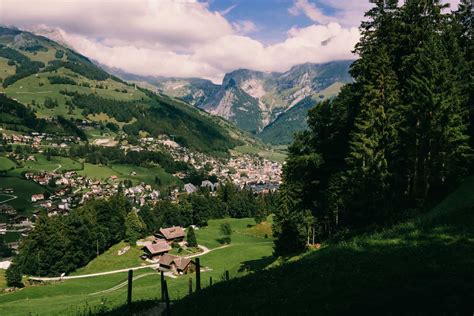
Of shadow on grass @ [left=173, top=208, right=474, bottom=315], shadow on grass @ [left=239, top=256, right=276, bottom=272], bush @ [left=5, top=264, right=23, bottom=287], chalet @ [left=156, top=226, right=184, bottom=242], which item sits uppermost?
shadow on grass @ [left=173, top=208, right=474, bottom=315]

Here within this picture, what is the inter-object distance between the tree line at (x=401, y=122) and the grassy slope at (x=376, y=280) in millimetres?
15981

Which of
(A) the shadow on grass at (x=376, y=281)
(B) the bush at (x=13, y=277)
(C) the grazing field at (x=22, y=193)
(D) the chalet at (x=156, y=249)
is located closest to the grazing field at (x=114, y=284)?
(D) the chalet at (x=156, y=249)

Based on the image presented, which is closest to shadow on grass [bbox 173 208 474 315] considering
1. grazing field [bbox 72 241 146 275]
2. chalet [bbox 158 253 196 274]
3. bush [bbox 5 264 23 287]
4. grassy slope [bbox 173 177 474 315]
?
grassy slope [bbox 173 177 474 315]

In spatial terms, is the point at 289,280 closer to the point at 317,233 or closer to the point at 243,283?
the point at 243,283

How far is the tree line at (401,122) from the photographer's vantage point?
41.7 meters

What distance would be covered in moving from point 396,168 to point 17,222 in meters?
162

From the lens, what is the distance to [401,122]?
4384cm

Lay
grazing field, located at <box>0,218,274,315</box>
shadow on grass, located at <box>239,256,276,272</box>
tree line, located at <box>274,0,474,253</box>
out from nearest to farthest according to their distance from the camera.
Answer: tree line, located at <box>274,0,474,253</box>, grazing field, located at <box>0,218,274,315</box>, shadow on grass, located at <box>239,256,276,272</box>

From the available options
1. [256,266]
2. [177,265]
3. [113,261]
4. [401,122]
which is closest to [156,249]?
[113,261]

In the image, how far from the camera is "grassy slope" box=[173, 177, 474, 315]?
13.1 metres

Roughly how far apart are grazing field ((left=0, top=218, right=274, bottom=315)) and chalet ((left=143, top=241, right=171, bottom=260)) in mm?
4095

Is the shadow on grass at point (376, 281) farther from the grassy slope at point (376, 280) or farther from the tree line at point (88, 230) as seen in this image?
the tree line at point (88, 230)

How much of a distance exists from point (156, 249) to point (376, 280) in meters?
91.5

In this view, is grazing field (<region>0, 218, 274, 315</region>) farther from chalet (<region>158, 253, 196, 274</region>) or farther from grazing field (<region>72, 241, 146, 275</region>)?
chalet (<region>158, 253, 196, 274</region>)
